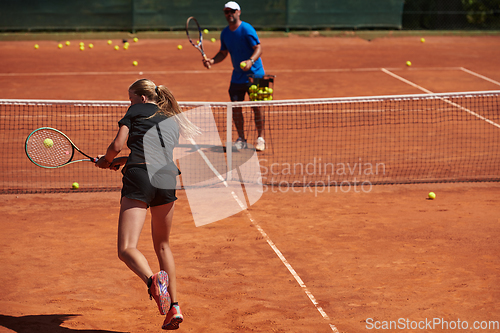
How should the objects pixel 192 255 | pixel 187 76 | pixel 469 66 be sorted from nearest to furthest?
pixel 192 255
pixel 187 76
pixel 469 66

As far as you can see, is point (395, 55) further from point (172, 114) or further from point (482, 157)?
point (172, 114)

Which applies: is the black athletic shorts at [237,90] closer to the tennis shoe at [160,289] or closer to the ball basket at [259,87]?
the ball basket at [259,87]

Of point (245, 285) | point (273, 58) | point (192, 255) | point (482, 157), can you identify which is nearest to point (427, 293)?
point (245, 285)

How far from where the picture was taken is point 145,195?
3955mm

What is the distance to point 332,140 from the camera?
33.0ft

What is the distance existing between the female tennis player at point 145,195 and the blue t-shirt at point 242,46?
496 cm

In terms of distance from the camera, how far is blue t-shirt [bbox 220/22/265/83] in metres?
8.97

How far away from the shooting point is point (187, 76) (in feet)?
50.2

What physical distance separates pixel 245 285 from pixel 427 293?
5.10 ft

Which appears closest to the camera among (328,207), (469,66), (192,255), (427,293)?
(427,293)

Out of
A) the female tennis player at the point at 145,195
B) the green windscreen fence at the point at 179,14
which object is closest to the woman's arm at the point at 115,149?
the female tennis player at the point at 145,195

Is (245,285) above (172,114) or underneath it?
underneath

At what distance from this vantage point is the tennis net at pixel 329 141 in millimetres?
8078

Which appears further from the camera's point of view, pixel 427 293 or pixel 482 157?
pixel 482 157
